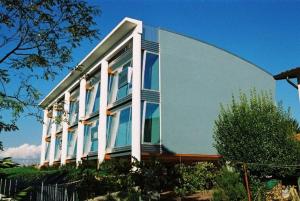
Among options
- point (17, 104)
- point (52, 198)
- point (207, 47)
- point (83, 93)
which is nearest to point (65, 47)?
point (17, 104)

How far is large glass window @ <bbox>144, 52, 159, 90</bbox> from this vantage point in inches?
973

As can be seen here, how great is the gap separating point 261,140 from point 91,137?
18167mm

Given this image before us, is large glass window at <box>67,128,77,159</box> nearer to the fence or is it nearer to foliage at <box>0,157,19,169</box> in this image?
the fence

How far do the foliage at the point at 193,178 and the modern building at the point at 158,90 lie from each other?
3.37m

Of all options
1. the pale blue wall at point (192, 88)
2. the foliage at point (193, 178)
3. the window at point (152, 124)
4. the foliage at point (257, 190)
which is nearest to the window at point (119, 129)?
the window at point (152, 124)

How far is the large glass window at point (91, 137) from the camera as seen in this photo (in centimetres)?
Answer: 3110

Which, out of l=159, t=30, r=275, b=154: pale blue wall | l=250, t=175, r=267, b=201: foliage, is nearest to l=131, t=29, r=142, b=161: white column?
l=159, t=30, r=275, b=154: pale blue wall

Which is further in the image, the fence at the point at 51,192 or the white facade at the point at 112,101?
the white facade at the point at 112,101

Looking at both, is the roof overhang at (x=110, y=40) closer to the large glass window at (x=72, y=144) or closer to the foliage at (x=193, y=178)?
the large glass window at (x=72, y=144)

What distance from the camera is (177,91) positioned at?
25844 millimetres

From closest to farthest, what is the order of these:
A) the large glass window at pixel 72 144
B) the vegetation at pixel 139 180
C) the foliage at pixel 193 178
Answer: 1. the vegetation at pixel 139 180
2. the foliage at pixel 193 178
3. the large glass window at pixel 72 144

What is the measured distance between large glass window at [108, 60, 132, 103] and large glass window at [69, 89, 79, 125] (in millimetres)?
10689

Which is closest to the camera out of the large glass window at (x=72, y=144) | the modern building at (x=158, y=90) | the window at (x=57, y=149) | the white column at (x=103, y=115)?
the modern building at (x=158, y=90)

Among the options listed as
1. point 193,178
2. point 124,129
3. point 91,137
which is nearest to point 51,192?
point 193,178
